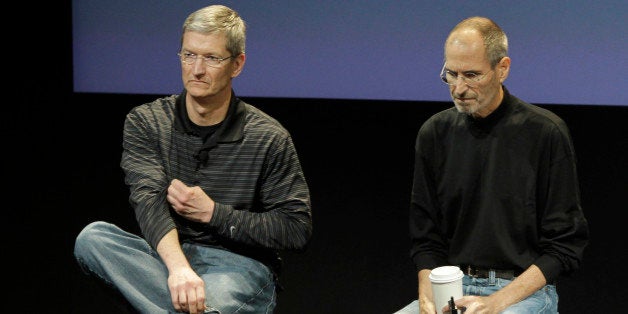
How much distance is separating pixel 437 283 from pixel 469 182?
39 centimetres

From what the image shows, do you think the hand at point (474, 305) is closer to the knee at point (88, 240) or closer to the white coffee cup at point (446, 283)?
the white coffee cup at point (446, 283)

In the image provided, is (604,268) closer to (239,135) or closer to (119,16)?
(239,135)

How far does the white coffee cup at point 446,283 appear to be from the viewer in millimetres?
2658

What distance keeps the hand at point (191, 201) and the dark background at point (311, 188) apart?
4.43 ft

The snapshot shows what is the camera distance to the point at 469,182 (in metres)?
2.94

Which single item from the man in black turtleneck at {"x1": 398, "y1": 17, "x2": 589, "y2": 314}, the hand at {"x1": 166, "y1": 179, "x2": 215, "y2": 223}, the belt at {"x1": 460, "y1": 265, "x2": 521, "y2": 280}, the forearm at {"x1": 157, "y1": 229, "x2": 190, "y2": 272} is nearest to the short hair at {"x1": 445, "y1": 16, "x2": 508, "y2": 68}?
the man in black turtleneck at {"x1": 398, "y1": 17, "x2": 589, "y2": 314}

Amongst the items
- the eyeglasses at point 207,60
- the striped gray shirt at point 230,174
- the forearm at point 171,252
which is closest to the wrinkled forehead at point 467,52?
the striped gray shirt at point 230,174

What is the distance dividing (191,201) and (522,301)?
3.16ft

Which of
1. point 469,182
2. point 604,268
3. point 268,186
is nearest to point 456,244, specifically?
point 469,182

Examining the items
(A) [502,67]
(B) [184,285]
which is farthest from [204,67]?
(A) [502,67]

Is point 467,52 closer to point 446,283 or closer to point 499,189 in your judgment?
point 499,189

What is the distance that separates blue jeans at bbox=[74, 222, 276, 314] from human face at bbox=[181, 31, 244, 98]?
48 centimetres

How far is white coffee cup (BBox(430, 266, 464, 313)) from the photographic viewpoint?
2658 mm

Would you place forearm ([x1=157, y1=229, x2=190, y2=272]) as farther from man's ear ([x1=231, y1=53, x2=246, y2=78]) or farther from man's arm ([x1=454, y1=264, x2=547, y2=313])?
man's arm ([x1=454, y1=264, x2=547, y2=313])
